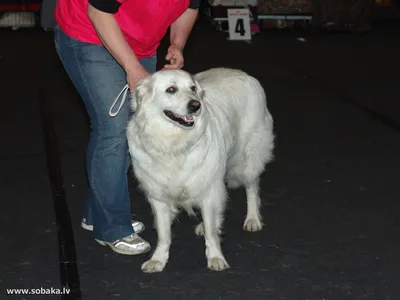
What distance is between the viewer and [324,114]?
8.51 m

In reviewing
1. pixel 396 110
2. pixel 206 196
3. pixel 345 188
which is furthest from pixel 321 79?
pixel 206 196

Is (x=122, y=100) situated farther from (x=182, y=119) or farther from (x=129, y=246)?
(x=129, y=246)

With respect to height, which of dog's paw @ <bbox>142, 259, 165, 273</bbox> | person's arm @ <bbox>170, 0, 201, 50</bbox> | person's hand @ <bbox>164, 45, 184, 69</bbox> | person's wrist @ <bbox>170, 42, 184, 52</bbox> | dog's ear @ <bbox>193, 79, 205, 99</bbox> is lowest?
dog's paw @ <bbox>142, 259, 165, 273</bbox>

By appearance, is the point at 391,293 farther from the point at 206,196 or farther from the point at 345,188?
the point at 345,188

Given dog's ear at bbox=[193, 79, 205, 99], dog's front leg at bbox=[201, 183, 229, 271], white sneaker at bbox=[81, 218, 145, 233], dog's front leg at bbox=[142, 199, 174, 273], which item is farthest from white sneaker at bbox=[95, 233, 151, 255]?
dog's ear at bbox=[193, 79, 205, 99]

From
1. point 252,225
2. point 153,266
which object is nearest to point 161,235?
point 153,266

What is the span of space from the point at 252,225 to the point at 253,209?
0.43ft

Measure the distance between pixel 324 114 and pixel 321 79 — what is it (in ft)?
7.95

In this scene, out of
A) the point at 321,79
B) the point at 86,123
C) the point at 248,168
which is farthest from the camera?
the point at 321,79

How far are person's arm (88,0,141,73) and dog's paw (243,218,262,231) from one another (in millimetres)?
1523

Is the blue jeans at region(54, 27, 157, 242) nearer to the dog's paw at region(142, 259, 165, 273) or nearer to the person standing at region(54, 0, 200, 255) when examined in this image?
the person standing at region(54, 0, 200, 255)

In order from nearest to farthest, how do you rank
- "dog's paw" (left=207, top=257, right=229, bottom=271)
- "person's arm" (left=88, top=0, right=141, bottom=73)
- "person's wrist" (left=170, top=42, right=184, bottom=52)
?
"person's arm" (left=88, top=0, right=141, bottom=73), "dog's paw" (left=207, top=257, right=229, bottom=271), "person's wrist" (left=170, top=42, right=184, bottom=52)

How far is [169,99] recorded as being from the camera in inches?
162

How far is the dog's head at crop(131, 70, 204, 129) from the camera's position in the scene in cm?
408
